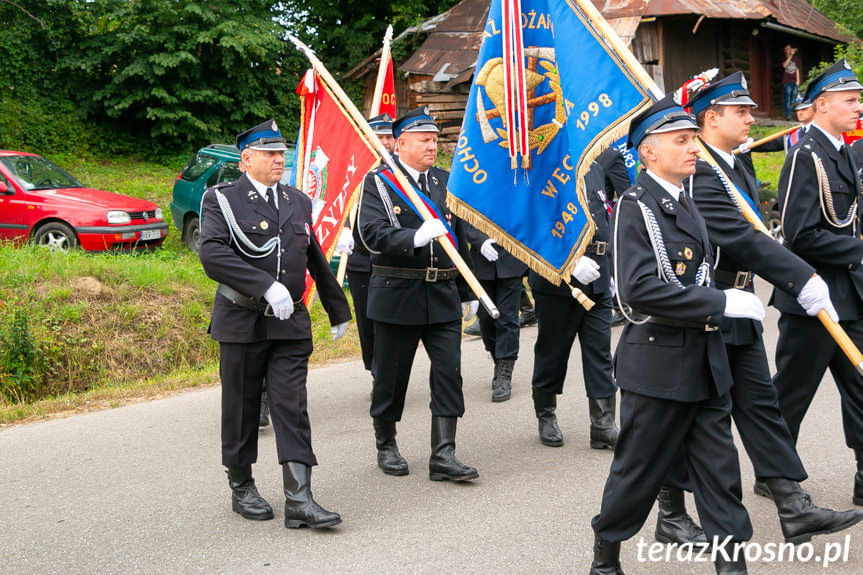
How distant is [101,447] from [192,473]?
97 centimetres

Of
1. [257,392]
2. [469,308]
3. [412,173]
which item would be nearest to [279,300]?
[257,392]

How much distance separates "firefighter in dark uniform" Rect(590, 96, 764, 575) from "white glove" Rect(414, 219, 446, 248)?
150 cm

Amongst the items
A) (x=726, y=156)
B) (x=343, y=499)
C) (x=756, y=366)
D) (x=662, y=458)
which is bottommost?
(x=343, y=499)

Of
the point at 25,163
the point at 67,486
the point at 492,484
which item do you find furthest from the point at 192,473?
the point at 25,163

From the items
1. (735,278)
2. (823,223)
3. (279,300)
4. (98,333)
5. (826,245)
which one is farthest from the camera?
(98,333)

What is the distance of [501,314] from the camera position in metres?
7.58

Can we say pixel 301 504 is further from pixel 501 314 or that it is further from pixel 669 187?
pixel 501 314

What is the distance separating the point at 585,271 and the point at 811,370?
4.50 feet

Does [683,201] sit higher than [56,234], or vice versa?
[683,201]

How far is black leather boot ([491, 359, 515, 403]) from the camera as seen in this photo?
23.3 feet

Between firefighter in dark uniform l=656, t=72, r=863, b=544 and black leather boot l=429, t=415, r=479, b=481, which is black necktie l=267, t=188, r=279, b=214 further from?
firefighter in dark uniform l=656, t=72, r=863, b=544

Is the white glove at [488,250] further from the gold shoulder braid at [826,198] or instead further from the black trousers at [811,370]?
the gold shoulder braid at [826,198]

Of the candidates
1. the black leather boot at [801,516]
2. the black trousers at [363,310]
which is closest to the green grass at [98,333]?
the black trousers at [363,310]

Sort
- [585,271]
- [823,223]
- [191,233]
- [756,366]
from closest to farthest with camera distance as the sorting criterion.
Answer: [756,366], [823,223], [585,271], [191,233]
